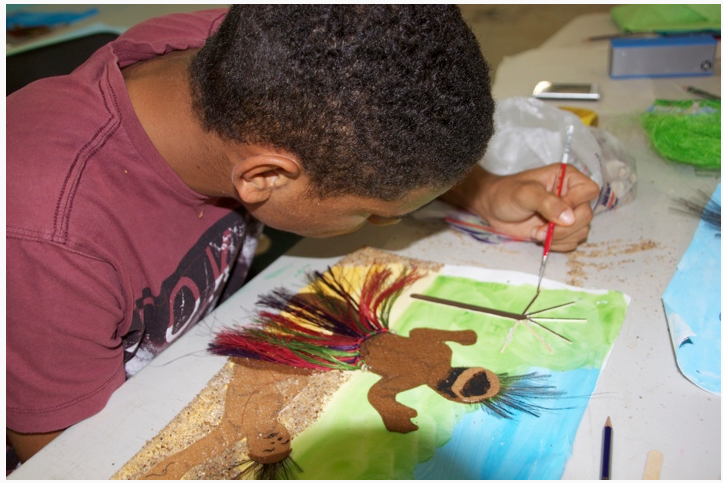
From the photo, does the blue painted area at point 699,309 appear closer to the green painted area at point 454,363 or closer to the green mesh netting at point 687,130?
the green painted area at point 454,363

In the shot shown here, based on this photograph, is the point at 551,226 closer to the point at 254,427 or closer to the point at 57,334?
the point at 254,427

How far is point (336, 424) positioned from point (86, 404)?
33 centimetres

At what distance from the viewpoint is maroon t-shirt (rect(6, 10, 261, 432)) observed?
2.54 feet

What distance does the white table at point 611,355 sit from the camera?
0.74 metres

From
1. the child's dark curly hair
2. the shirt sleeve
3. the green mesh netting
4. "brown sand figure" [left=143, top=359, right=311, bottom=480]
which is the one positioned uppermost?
the child's dark curly hair

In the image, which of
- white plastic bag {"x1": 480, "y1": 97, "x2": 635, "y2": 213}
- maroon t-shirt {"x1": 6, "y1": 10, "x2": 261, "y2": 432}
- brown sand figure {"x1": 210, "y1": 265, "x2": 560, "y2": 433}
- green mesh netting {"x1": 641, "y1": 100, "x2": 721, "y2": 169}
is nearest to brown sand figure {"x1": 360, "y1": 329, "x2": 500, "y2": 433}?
brown sand figure {"x1": 210, "y1": 265, "x2": 560, "y2": 433}

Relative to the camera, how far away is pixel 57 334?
787mm

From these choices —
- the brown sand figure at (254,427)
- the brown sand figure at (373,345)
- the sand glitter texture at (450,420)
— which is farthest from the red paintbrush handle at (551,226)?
the brown sand figure at (254,427)

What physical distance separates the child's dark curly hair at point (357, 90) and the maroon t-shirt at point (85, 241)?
6.8 inches

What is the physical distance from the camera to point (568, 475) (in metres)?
0.71

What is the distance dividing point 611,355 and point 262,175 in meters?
0.52

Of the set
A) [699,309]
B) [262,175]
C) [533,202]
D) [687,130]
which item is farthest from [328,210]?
[687,130]

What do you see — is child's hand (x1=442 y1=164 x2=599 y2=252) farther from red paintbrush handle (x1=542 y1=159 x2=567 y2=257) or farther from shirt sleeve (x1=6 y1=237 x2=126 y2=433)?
shirt sleeve (x1=6 y1=237 x2=126 y2=433)

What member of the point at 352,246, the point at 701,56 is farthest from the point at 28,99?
the point at 701,56
